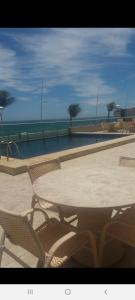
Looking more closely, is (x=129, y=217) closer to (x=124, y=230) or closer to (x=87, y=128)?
(x=124, y=230)

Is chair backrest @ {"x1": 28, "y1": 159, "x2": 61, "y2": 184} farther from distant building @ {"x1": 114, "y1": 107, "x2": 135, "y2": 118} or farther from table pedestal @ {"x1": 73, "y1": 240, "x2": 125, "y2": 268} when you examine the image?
distant building @ {"x1": 114, "y1": 107, "x2": 135, "y2": 118}

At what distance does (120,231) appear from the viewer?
2104 mm

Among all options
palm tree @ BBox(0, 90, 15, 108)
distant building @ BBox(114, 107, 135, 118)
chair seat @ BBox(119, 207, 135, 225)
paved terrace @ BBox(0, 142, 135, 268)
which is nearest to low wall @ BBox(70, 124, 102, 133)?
paved terrace @ BBox(0, 142, 135, 268)

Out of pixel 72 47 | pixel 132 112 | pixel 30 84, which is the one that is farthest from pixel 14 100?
pixel 72 47

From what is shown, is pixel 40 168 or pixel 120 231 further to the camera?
pixel 40 168

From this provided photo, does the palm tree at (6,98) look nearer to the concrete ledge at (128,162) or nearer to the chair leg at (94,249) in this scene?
the concrete ledge at (128,162)

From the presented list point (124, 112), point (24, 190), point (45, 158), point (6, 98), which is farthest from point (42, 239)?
point (6, 98)

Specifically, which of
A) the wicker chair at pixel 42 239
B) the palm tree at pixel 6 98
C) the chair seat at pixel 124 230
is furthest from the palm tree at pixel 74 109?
the wicker chair at pixel 42 239

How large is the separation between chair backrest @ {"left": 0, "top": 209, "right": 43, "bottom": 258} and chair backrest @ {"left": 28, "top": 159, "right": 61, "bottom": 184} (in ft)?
3.70

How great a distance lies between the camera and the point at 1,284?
6.35 feet

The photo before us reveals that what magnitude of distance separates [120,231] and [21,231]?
2.81ft

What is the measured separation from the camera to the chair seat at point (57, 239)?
1.79 meters

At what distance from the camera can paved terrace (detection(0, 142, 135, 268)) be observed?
2273mm
